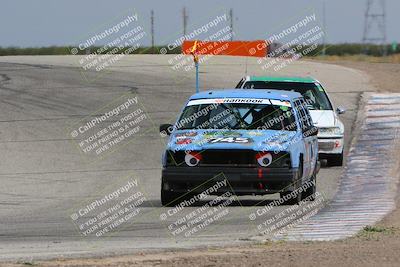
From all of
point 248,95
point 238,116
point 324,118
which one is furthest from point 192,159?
point 324,118

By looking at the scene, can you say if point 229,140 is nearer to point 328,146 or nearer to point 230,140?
point 230,140

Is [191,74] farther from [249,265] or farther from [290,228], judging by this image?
[249,265]

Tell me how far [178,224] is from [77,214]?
1784mm

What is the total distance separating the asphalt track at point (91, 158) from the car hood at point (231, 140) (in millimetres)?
814

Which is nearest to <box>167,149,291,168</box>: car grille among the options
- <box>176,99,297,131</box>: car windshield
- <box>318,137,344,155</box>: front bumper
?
<box>176,99,297,131</box>: car windshield

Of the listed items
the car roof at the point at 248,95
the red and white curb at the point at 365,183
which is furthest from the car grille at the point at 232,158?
the car roof at the point at 248,95

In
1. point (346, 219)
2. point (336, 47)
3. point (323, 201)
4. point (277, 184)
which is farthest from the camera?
point (336, 47)

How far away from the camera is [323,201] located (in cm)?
1490

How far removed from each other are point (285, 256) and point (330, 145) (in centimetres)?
1096

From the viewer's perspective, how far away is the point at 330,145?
19.8m

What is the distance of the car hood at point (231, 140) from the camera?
45.1 ft

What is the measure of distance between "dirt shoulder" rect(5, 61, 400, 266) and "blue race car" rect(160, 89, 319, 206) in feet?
10.0

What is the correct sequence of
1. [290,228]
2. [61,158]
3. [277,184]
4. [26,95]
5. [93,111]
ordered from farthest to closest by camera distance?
[26,95], [93,111], [61,158], [277,184], [290,228]

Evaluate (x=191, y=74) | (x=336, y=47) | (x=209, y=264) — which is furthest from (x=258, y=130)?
(x=336, y=47)
